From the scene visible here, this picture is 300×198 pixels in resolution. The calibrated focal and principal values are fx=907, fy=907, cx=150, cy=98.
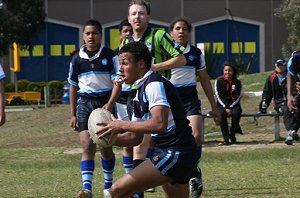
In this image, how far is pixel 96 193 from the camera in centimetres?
1114

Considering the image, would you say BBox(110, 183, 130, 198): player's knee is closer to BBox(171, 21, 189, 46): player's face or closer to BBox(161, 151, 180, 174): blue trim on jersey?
BBox(161, 151, 180, 174): blue trim on jersey

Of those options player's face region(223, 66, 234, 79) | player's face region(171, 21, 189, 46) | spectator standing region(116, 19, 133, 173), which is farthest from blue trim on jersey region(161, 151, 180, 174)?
player's face region(223, 66, 234, 79)

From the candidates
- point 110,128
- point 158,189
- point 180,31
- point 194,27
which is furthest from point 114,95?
point 194,27

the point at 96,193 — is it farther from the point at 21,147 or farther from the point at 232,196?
the point at 21,147

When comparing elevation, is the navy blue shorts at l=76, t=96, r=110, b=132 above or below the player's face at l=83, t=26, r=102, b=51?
below

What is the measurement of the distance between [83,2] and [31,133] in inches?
1162

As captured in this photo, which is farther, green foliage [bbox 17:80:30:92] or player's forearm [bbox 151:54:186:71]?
green foliage [bbox 17:80:30:92]

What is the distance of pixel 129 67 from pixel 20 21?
39.9 m

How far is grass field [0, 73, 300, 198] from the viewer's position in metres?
11.4

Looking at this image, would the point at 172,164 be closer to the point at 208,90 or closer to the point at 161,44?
the point at 161,44

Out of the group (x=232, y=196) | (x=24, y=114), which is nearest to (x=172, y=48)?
(x=232, y=196)

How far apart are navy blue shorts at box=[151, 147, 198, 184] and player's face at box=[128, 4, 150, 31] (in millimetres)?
2654

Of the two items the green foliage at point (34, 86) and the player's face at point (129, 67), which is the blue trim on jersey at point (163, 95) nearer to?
the player's face at point (129, 67)

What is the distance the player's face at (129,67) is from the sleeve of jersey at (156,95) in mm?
199
